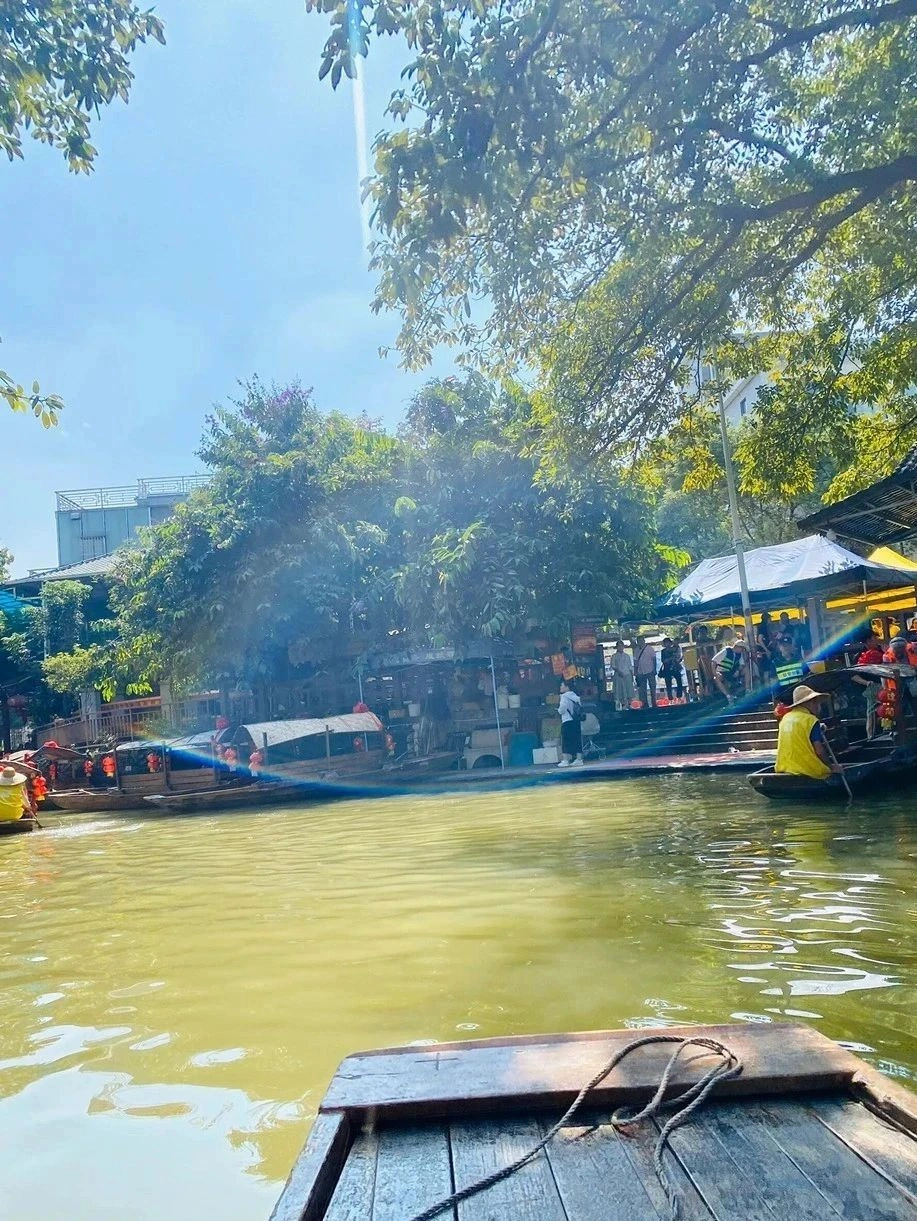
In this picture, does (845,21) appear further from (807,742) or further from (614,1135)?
(614,1135)

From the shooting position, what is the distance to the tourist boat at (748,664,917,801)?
11141 millimetres

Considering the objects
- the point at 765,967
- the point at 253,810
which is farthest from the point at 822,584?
the point at 765,967

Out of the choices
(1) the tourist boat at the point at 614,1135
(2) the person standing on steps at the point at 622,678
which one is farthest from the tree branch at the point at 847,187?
(2) the person standing on steps at the point at 622,678

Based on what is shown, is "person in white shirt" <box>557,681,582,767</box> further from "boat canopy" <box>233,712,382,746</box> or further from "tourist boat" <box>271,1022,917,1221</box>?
"tourist boat" <box>271,1022,917,1221</box>

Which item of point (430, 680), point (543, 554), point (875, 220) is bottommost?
point (430, 680)

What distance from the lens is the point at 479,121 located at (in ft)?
24.4

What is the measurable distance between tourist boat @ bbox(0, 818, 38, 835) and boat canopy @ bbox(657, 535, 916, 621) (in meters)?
12.8

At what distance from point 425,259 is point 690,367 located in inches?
192

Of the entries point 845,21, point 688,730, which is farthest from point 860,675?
point 688,730

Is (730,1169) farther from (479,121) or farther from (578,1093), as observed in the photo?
(479,121)

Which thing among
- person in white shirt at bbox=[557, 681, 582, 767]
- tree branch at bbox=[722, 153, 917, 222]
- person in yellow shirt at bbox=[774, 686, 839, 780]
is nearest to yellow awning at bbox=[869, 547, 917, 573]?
person in white shirt at bbox=[557, 681, 582, 767]

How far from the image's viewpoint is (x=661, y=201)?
31.9 ft

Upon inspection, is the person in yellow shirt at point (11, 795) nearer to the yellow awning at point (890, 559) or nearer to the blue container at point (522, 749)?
the blue container at point (522, 749)

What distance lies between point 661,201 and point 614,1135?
30.0 feet
